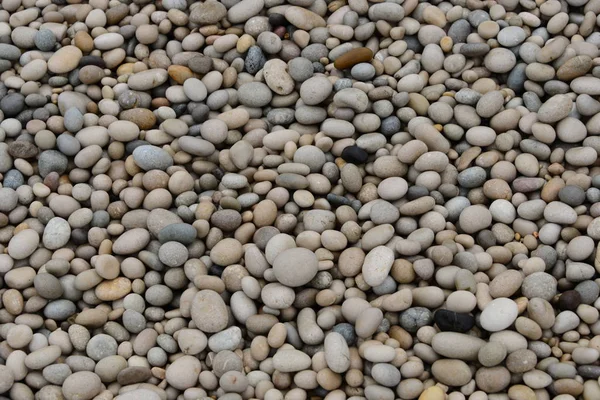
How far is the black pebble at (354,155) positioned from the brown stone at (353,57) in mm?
306

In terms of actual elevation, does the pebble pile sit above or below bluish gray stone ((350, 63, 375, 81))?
below

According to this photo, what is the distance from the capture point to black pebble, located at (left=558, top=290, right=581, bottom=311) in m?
1.59

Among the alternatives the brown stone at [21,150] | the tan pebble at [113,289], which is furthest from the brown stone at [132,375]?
the brown stone at [21,150]

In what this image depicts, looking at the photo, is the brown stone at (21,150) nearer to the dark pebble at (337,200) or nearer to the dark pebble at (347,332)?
the dark pebble at (337,200)

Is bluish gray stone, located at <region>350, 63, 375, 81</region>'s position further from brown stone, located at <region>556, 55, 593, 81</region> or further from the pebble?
the pebble

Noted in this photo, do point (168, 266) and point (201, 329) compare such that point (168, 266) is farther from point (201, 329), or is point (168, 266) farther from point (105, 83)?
point (105, 83)

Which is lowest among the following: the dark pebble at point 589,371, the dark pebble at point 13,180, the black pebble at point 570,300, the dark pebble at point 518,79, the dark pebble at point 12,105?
the dark pebble at point 13,180

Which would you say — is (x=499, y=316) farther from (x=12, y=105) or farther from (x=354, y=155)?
(x=12, y=105)

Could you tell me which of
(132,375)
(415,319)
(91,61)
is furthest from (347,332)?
(91,61)

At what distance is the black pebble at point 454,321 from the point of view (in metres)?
1.56

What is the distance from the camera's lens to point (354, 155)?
190cm

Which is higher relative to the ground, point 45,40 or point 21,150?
point 45,40

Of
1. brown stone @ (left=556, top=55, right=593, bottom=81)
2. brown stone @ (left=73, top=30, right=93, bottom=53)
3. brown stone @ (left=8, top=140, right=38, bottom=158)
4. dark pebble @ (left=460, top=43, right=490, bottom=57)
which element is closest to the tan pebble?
brown stone @ (left=8, top=140, right=38, bottom=158)

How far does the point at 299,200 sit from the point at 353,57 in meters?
0.51
